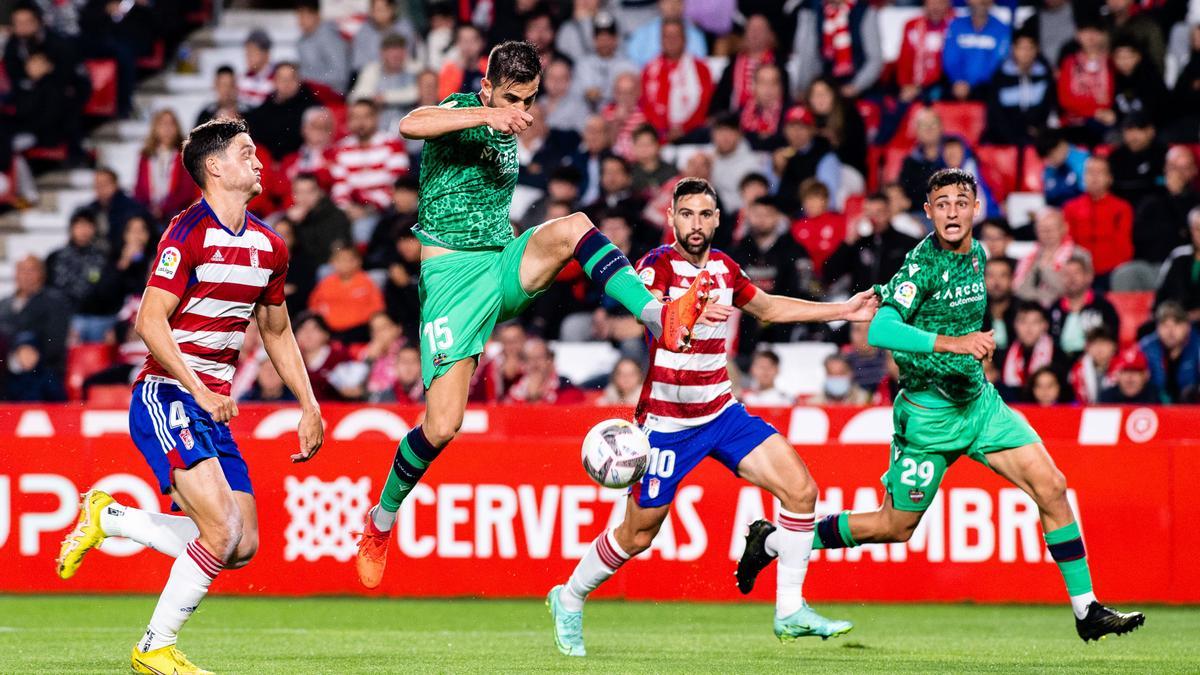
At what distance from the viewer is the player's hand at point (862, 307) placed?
9.19 metres

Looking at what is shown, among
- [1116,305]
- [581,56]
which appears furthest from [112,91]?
[1116,305]

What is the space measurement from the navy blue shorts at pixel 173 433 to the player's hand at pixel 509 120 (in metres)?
1.84

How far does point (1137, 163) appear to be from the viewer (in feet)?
51.8

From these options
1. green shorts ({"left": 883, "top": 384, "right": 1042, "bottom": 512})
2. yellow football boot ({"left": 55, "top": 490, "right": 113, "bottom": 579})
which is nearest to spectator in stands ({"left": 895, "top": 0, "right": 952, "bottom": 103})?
green shorts ({"left": 883, "top": 384, "right": 1042, "bottom": 512})

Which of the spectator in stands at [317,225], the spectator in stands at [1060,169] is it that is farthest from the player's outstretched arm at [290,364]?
the spectator in stands at [1060,169]

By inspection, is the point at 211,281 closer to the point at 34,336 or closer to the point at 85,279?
the point at 34,336

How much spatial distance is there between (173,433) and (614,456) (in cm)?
206

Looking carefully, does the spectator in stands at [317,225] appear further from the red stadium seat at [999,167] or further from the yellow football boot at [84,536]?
the yellow football boot at [84,536]

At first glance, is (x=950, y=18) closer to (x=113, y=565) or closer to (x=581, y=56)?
(x=581, y=56)

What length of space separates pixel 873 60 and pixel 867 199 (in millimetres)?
2456

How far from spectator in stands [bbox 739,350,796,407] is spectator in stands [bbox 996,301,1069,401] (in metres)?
1.72

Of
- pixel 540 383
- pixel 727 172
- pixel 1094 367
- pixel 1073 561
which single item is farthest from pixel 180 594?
pixel 727 172

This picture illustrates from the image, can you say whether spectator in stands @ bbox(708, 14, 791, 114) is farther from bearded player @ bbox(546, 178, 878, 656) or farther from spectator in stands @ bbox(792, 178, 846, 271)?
bearded player @ bbox(546, 178, 878, 656)

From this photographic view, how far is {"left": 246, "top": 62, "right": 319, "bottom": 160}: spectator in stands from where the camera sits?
17.5m
